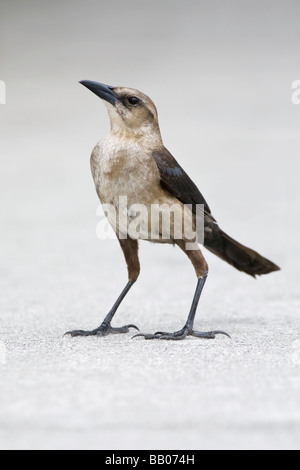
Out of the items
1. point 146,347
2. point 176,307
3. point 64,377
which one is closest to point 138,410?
point 64,377

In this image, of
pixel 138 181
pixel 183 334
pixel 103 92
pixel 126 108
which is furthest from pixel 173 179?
pixel 183 334

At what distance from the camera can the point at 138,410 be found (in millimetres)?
2709

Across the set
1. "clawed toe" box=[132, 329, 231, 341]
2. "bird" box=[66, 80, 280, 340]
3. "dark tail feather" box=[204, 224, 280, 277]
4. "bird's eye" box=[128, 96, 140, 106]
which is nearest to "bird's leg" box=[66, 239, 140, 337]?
"bird" box=[66, 80, 280, 340]

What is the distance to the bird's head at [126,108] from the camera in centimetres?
398

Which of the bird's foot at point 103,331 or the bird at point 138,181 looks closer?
the bird at point 138,181

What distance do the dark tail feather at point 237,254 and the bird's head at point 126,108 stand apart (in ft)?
2.72

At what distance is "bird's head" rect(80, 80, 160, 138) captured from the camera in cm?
398

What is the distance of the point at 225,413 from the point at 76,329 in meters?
1.78

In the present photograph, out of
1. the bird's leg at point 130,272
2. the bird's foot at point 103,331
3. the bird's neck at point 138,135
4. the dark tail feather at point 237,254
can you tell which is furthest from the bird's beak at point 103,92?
the bird's foot at point 103,331

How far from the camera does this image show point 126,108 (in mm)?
4004

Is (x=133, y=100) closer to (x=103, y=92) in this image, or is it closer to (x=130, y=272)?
(x=103, y=92)

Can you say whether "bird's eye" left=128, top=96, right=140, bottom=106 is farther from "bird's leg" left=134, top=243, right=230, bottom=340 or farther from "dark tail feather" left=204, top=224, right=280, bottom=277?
"dark tail feather" left=204, top=224, right=280, bottom=277

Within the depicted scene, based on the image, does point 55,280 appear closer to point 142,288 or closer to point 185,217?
point 142,288

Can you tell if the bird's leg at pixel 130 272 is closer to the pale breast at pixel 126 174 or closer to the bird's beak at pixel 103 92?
the pale breast at pixel 126 174
